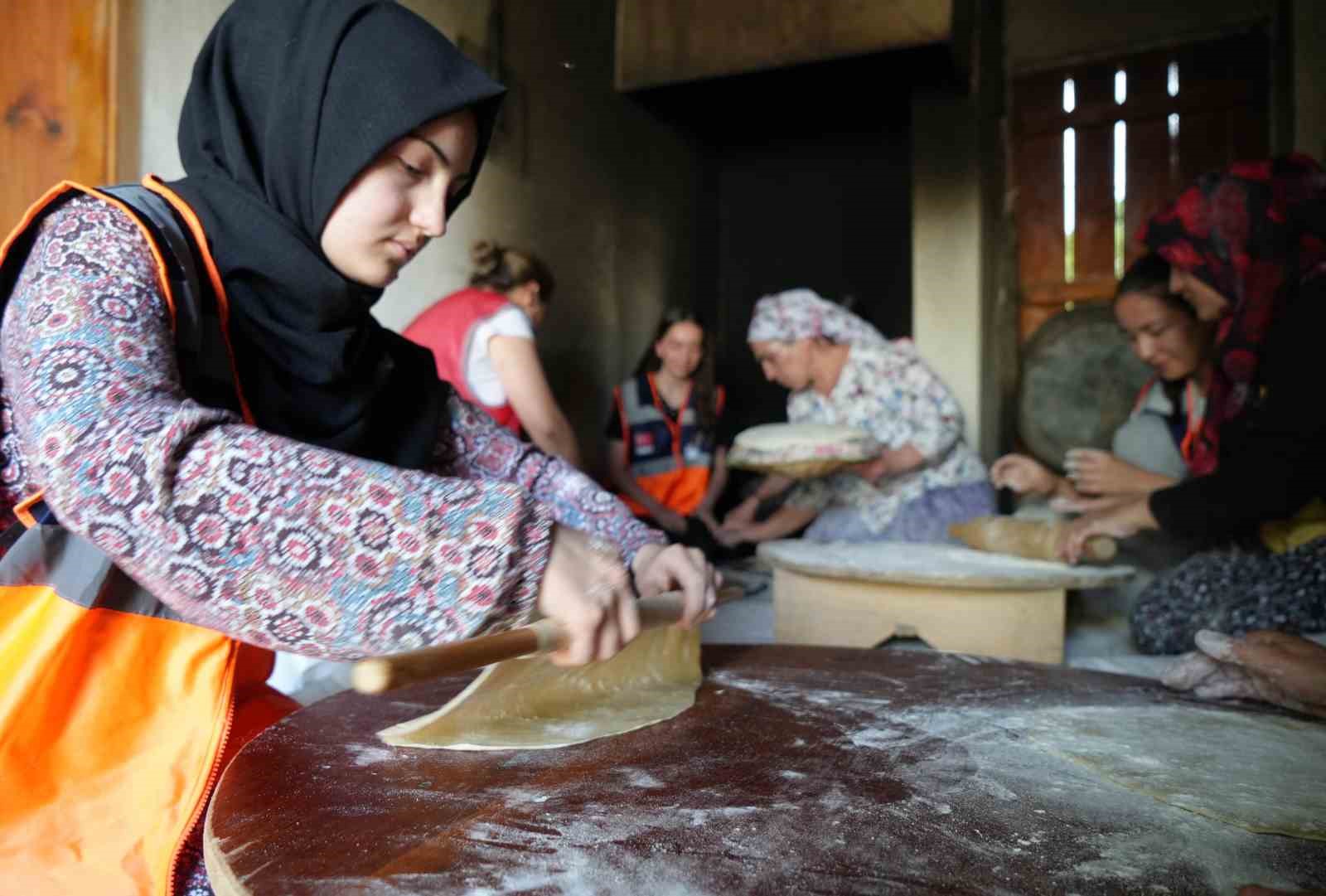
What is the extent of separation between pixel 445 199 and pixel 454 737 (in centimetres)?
59

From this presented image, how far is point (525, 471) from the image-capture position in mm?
1418

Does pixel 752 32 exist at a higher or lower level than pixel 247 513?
higher

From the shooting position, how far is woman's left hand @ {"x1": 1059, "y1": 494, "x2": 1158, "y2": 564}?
2469mm

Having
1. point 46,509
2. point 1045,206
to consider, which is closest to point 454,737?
point 46,509

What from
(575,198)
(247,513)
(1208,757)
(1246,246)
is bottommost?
(1208,757)

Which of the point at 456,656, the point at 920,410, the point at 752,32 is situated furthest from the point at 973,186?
the point at 456,656

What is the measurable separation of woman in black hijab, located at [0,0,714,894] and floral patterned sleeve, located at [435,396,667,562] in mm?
125

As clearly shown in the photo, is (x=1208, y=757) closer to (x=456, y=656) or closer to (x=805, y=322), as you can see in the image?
(x=456, y=656)

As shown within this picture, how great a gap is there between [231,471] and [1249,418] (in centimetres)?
226

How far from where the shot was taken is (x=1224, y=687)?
120 cm

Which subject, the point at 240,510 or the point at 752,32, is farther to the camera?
the point at 752,32

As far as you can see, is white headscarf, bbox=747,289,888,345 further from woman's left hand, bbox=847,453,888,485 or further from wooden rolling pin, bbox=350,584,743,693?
wooden rolling pin, bbox=350,584,743,693

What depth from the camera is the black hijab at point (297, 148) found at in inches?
39.9

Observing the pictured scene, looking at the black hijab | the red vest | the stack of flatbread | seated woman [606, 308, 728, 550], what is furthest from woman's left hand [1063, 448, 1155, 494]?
the black hijab
